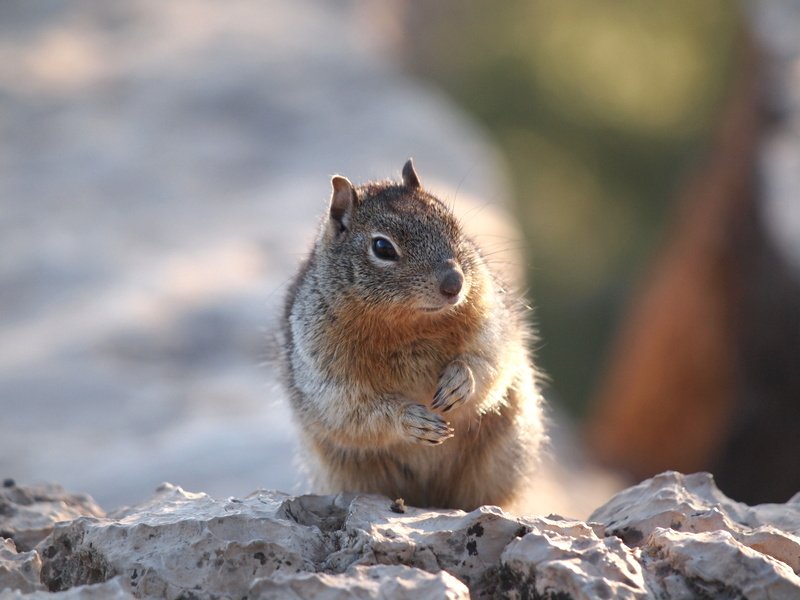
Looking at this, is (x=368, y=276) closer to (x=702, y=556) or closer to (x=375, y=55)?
(x=702, y=556)

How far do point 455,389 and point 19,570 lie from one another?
154 cm

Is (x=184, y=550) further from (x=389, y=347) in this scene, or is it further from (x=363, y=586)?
(x=389, y=347)

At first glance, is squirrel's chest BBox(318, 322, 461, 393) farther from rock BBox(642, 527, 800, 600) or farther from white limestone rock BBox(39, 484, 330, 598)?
rock BBox(642, 527, 800, 600)

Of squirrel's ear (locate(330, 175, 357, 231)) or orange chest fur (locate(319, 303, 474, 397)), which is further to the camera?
squirrel's ear (locate(330, 175, 357, 231))

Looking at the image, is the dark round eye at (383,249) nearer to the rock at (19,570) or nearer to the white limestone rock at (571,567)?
the white limestone rock at (571,567)

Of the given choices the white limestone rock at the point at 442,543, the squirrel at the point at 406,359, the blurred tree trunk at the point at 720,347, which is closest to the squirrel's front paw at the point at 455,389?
the squirrel at the point at 406,359

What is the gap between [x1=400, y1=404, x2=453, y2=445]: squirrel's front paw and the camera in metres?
3.80

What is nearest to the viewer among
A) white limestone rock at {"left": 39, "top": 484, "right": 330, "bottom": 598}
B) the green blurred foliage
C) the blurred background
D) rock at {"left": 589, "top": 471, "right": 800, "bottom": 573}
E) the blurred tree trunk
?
white limestone rock at {"left": 39, "top": 484, "right": 330, "bottom": 598}

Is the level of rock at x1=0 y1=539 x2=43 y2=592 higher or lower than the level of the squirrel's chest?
lower

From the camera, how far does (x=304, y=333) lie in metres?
4.18

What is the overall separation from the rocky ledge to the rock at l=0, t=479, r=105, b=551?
22 mm

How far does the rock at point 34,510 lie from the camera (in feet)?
12.5

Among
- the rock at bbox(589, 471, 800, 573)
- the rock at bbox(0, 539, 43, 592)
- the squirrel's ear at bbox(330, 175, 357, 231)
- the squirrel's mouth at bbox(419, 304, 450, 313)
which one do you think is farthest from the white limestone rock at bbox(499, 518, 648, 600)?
the squirrel's ear at bbox(330, 175, 357, 231)

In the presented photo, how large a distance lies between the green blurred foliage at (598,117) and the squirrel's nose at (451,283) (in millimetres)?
13219
